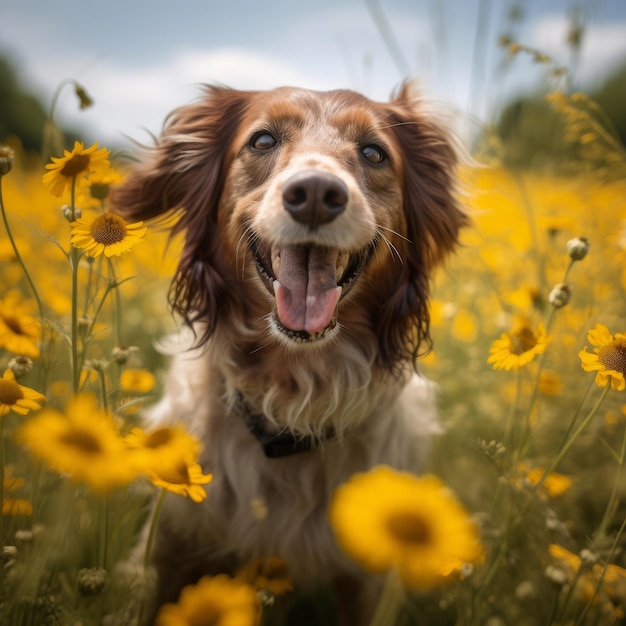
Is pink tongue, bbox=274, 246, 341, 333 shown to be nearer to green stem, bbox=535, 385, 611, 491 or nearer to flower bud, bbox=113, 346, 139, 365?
flower bud, bbox=113, 346, 139, 365

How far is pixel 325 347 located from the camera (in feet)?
7.08

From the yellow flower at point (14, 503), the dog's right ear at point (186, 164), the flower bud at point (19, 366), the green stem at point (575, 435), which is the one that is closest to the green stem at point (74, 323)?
the flower bud at point (19, 366)

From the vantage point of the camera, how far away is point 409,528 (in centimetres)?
72

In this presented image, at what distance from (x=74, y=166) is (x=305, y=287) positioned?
80cm

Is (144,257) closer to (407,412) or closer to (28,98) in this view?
(407,412)

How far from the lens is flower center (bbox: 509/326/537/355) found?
1.48 meters

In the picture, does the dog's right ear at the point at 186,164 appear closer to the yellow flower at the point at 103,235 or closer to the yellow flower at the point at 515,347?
the yellow flower at the point at 103,235

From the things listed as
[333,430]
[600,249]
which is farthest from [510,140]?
[333,430]

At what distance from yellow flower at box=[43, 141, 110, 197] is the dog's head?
53 cm

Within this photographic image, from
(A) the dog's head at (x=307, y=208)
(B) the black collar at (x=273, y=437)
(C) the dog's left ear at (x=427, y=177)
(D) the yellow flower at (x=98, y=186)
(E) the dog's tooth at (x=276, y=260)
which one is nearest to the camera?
(D) the yellow flower at (x=98, y=186)

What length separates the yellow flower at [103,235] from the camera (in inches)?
50.1

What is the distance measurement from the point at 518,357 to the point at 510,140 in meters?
2.58

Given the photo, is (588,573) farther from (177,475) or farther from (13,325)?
(13,325)

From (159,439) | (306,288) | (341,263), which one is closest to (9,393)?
(159,439)
